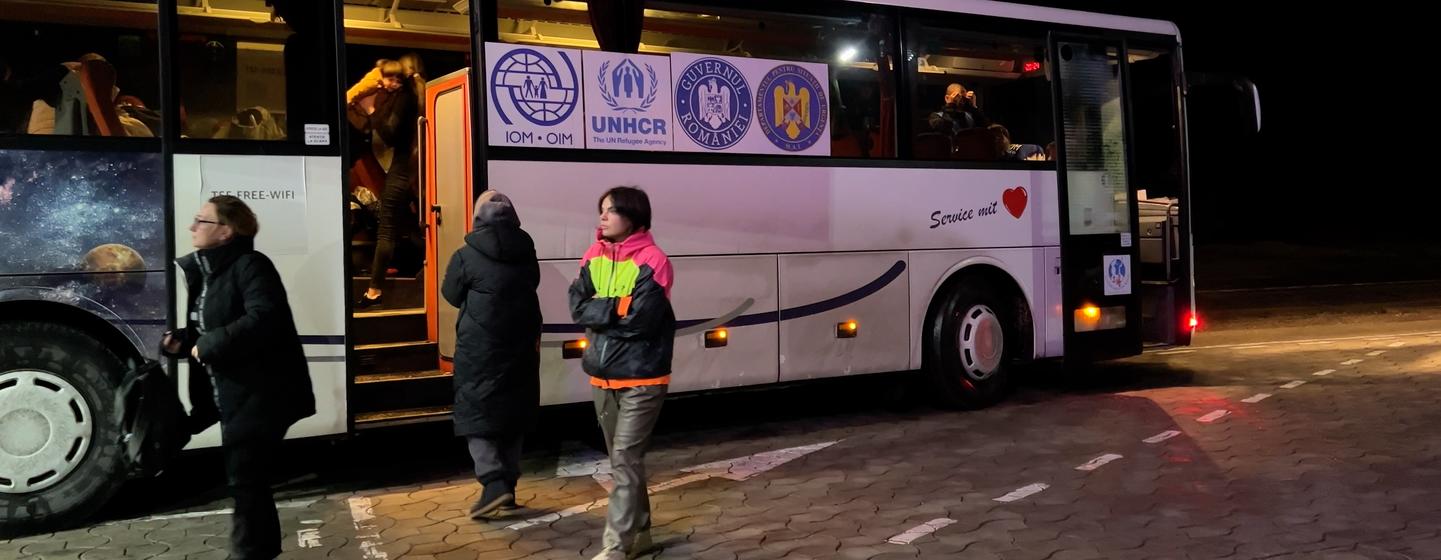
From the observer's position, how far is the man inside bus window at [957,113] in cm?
928

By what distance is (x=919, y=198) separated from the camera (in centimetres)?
910

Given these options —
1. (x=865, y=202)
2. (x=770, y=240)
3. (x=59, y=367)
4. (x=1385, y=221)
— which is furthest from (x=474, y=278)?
(x=1385, y=221)

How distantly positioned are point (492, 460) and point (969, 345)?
14.7ft

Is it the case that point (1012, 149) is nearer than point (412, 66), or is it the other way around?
point (412, 66)

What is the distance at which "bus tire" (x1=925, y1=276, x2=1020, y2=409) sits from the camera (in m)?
9.37

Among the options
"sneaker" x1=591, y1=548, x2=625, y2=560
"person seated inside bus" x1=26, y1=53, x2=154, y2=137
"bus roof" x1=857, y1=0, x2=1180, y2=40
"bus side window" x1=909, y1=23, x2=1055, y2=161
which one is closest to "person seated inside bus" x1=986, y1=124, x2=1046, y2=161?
"bus side window" x1=909, y1=23, x2=1055, y2=161

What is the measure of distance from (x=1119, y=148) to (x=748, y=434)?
4071mm

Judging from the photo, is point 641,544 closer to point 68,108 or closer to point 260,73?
point 260,73

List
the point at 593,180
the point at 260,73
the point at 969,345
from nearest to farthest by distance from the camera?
the point at 260,73 < the point at 593,180 < the point at 969,345

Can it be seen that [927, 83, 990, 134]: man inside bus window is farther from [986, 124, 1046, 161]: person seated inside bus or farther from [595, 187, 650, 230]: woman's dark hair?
[595, 187, 650, 230]: woman's dark hair

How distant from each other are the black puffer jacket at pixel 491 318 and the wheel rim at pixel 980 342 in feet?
13.9

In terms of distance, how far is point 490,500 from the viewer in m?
6.31

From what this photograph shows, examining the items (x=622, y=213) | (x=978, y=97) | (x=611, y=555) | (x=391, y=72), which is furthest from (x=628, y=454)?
(x=978, y=97)

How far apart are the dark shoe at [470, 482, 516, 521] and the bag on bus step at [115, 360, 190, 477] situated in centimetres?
159
